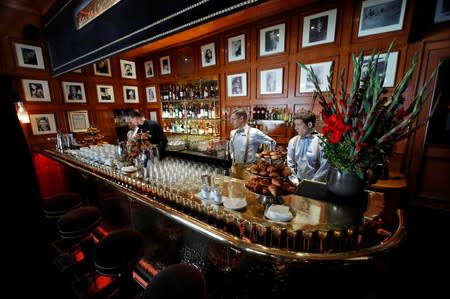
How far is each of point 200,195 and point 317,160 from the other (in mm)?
1807

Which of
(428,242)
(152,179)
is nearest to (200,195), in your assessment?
(152,179)

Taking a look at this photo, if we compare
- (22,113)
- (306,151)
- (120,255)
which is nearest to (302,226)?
(120,255)

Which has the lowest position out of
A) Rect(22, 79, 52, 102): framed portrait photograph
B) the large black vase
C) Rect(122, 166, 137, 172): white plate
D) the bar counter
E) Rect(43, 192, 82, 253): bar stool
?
Rect(43, 192, 82, 253): bar stool

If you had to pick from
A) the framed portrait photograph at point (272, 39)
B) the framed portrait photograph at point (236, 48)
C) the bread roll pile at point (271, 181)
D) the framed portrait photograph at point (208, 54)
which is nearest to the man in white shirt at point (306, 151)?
the bread roll pile at point (271, 181)

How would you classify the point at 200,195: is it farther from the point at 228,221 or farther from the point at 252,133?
the point at 252,133

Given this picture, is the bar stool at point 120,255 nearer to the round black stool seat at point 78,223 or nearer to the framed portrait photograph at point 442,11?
the round black stool seat at point 78,223

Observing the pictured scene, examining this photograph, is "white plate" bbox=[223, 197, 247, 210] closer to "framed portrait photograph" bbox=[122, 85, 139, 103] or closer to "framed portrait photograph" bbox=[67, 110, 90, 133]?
"framed portrait photograph" bbox=[67, 110, 90, 133]

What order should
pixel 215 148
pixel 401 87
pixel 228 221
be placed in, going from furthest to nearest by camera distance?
1. pixel 215 148
2. pixel 228 221
3. pixel 401 87

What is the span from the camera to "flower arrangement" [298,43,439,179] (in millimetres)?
1050

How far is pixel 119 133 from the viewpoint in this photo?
590 centimetres

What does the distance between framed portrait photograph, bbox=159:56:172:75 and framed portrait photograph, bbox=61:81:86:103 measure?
2146 mm

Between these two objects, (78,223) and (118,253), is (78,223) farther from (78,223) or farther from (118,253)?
(118,253)

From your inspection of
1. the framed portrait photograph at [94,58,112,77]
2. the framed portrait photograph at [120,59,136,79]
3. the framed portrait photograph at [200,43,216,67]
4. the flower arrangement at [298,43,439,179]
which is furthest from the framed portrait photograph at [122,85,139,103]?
the flower arrangement at [298,43,439,179]

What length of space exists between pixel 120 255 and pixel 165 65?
5502 mm
